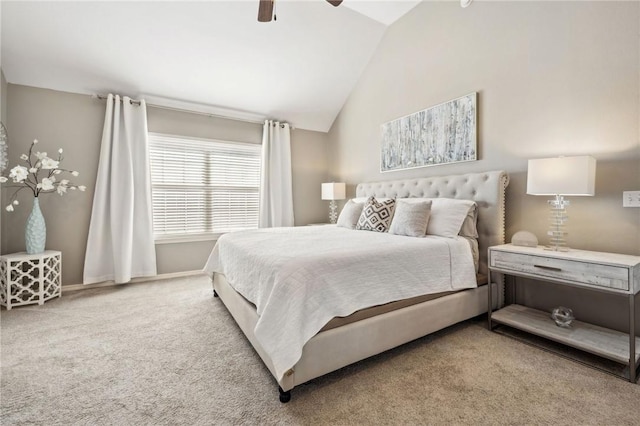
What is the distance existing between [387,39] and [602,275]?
3680 mm

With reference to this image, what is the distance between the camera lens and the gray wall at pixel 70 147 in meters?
3.16

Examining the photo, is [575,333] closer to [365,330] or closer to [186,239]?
[365,330]

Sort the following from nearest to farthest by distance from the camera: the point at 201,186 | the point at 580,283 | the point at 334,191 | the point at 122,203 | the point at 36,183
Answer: the point at 580,283, the point at 36,183, the point at 122,203, the point at 201,186, the point at 334,191

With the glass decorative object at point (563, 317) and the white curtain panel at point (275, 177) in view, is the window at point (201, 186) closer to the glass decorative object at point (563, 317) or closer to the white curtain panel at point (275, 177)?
the white curtain panel at point (275, 177)

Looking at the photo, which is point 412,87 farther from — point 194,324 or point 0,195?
point 0,195

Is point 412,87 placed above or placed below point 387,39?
below

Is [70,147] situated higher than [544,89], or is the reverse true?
[544,89]

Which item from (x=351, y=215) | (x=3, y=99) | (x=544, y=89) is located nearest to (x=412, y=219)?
(x=351, y=215)

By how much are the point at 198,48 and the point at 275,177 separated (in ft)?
6.58

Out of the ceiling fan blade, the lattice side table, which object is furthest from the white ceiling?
the lattice side table

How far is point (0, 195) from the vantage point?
2992 millimetres

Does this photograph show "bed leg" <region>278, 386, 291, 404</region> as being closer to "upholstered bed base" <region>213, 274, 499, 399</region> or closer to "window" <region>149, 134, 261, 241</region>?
"upholstered bed base" <region>213, 274, 499, 399</region>

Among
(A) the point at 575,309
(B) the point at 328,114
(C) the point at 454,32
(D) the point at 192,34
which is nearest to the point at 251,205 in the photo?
(B) the point at 328,114

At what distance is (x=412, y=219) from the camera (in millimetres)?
2592
